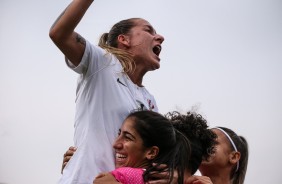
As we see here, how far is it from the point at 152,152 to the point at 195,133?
0.77 metres

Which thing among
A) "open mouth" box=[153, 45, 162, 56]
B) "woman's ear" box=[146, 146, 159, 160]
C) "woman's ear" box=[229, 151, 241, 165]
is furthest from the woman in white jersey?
"woman's ear" box=[229, 151, 241, 165]

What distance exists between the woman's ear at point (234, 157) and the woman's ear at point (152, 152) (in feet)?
5.95

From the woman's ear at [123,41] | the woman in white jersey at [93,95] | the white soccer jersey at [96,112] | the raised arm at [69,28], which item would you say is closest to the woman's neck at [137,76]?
the woman in white jersey at [93,95]

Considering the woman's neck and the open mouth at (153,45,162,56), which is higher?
the open mouth at (153,45,162,56)

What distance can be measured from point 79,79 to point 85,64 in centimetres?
33

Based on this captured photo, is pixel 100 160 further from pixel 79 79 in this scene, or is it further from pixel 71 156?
pixel 79 79

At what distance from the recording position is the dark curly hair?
396 cm

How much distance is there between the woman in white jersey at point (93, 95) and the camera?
11.0ft

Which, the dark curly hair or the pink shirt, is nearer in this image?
the pink shirt

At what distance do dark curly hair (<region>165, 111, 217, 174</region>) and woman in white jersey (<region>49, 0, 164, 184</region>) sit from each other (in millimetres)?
406

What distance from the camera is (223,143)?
16.6ft

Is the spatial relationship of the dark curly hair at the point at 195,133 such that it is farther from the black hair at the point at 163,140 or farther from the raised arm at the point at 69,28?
the raised arm at the point at 69,28

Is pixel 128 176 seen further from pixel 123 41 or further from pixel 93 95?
pixel 123 41

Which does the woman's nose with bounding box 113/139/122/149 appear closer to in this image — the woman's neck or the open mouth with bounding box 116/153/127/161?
the open mouth with bounding box 116/153/127/161
